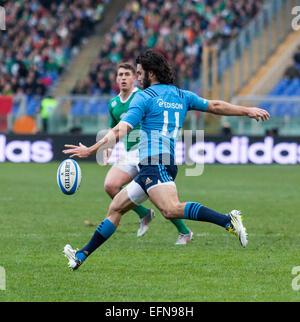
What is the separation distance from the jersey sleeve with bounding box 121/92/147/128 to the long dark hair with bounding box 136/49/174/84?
0.29 meters

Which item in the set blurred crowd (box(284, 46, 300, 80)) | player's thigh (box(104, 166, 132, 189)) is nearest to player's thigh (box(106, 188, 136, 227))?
player's thigh (box(104, 166, 132, 189))

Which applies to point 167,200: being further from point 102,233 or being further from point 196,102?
point 196,102

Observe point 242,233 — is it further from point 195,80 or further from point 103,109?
point 195,80

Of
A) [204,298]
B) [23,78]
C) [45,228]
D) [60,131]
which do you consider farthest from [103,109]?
[204,298]

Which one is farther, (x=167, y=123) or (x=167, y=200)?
(x=167, y=123)

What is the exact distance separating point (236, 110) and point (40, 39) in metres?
27.9

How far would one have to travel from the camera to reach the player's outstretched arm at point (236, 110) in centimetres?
827

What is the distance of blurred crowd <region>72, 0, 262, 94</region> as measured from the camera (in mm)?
28984

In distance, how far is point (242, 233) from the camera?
7824 millimetres

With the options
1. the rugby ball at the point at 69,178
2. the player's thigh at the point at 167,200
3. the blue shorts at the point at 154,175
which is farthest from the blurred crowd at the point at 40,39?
the player's thigh at the point at 167,200

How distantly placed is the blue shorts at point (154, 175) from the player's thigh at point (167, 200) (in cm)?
5

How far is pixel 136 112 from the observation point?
795 centimetres

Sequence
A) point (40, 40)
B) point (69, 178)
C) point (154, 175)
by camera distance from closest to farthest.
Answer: point (154, 175)
point (69, 178)
point (40, 40)

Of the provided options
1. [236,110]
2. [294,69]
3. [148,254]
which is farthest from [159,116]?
[294,69]
